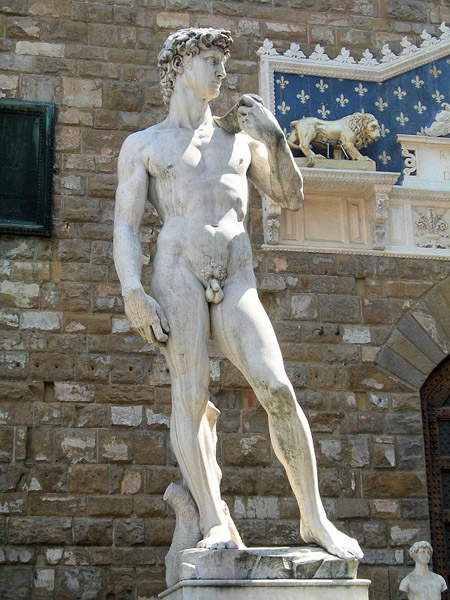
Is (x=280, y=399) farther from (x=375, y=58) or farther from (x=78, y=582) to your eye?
(x=375, y=58)

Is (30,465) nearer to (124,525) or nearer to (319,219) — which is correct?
(124,525)

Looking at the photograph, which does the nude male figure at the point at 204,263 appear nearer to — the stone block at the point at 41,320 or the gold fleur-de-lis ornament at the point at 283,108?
the stone block at the point at 41,320

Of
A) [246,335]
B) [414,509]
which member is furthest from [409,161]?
[246,335]

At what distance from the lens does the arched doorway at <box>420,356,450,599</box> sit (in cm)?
880

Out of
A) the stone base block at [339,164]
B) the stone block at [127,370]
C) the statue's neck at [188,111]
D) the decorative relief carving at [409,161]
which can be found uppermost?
the decorative relief carving at [409,161]

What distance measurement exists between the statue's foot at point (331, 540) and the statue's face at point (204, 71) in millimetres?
2206

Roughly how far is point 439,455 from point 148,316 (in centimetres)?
459

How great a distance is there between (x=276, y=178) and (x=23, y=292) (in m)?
3.56

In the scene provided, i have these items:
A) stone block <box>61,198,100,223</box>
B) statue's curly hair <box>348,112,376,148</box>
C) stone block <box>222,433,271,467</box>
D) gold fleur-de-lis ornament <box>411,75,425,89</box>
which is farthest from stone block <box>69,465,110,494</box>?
gold fleur-de-lis ornament <box>411,75,425,89</box>

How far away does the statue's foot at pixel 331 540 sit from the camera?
479 cm

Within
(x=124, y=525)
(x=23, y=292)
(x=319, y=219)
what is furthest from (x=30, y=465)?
(x=319, y=219)

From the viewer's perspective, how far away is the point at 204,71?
18.4 ft

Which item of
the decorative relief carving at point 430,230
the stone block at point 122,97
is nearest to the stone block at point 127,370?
the stone block at point 122,97

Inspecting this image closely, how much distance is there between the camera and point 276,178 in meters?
5.66
